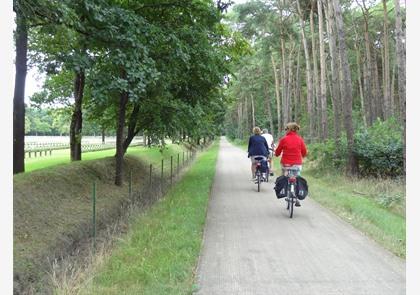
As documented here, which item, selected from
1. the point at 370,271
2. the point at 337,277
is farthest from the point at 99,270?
the point at 370,271

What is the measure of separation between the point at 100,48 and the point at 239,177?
967cm

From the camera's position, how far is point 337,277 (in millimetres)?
6023

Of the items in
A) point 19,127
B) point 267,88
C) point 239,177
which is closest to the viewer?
point 19,127

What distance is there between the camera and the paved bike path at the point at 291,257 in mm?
5652

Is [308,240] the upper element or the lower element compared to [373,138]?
lower

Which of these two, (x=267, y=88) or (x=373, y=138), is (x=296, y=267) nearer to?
(x=373, y=138)

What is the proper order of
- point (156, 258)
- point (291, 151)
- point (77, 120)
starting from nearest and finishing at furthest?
point (156, 258)
point (291, 151)
point (77, 120)

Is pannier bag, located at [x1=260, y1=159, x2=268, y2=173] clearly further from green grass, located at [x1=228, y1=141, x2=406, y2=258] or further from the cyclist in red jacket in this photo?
the cyclist in red jacket

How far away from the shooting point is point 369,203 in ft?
41.1

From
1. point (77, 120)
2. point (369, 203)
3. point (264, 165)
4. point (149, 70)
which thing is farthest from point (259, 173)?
point (77, 120)

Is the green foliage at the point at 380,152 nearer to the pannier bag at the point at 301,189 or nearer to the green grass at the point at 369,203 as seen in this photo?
the green grass at the point at 369,203

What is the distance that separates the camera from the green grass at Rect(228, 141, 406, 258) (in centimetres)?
844

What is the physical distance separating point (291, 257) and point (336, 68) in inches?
608

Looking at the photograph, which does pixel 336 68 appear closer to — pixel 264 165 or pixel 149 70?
pixel 264 165
